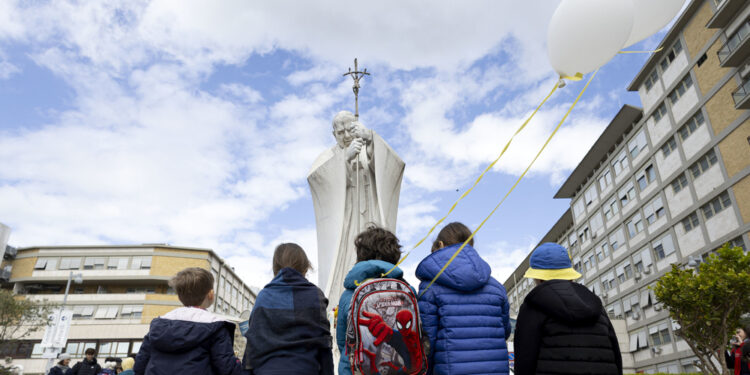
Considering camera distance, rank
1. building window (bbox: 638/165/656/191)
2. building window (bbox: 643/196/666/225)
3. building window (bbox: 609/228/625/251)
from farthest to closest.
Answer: building window (bbox: 609/228/625/251), building window (bbox: 638/165/656/191), building window (bbox: 643/196/666/225)

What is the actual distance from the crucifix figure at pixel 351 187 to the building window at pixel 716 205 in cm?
2338

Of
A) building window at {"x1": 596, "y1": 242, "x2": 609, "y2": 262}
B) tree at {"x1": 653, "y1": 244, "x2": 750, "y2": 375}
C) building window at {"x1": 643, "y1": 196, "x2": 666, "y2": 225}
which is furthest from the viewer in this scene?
building window at {"x1": 596, "y1": 242, "x2": 609, "y2": 262}

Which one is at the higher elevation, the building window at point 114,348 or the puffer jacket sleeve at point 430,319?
the building window at point 114,348

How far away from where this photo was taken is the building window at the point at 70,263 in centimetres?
4147

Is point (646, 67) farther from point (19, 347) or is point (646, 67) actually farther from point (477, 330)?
point (19, 347)

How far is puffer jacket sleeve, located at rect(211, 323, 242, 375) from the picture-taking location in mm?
2613

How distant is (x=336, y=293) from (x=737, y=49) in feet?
75.8

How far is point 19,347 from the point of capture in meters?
38.2

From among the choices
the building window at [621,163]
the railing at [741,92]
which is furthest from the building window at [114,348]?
the railing at [741,92]

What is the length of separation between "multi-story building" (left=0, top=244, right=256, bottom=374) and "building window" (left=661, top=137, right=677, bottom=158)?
34.4m

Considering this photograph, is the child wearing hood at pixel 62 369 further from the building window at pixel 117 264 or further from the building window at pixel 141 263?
the building window at pixel 117 264

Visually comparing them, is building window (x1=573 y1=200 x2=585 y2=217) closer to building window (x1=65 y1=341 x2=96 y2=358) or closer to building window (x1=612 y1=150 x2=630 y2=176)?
building window (x1=612 y1=150 x2=630 y2=176)

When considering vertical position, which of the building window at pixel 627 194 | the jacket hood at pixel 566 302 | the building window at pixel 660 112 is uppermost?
the building window at pixel 660 112

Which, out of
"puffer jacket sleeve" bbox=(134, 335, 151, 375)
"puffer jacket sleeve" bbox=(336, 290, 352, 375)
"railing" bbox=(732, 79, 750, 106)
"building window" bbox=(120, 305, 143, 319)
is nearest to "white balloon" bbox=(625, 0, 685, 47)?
"puffer jacket sleeve" bbox=(336, 290, 352, 375)
